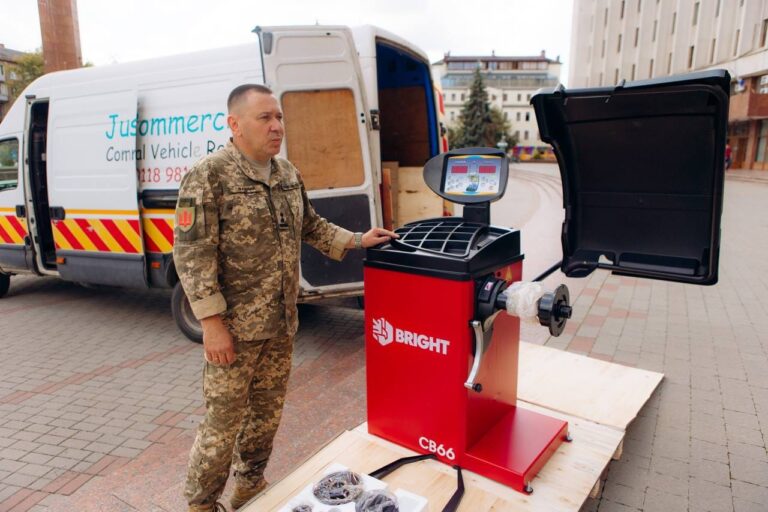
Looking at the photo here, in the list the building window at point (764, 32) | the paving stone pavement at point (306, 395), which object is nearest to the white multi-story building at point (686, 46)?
the building window at point (764, 32)

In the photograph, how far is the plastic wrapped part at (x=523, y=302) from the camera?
2.07 m

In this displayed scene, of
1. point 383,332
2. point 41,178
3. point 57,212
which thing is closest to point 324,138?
point 383,332

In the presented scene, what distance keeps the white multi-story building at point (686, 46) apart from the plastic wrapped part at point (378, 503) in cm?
1881

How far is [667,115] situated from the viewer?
7.35 feet

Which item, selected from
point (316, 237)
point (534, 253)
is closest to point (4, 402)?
point (316, 237)

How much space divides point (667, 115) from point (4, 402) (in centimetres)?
466

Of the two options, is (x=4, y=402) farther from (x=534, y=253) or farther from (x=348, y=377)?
(x=534, y=253)

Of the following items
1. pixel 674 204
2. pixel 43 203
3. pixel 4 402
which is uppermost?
pixel 674 204

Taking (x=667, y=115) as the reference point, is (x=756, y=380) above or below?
below

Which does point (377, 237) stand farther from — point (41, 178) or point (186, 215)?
point (41, 178)

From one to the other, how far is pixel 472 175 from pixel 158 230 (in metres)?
3.47

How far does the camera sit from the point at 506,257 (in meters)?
2.32

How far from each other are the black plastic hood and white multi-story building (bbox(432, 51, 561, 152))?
78.7 metres

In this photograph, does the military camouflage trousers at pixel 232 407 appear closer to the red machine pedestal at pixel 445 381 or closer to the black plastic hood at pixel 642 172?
the red machine pedestal at pixel 445 381
